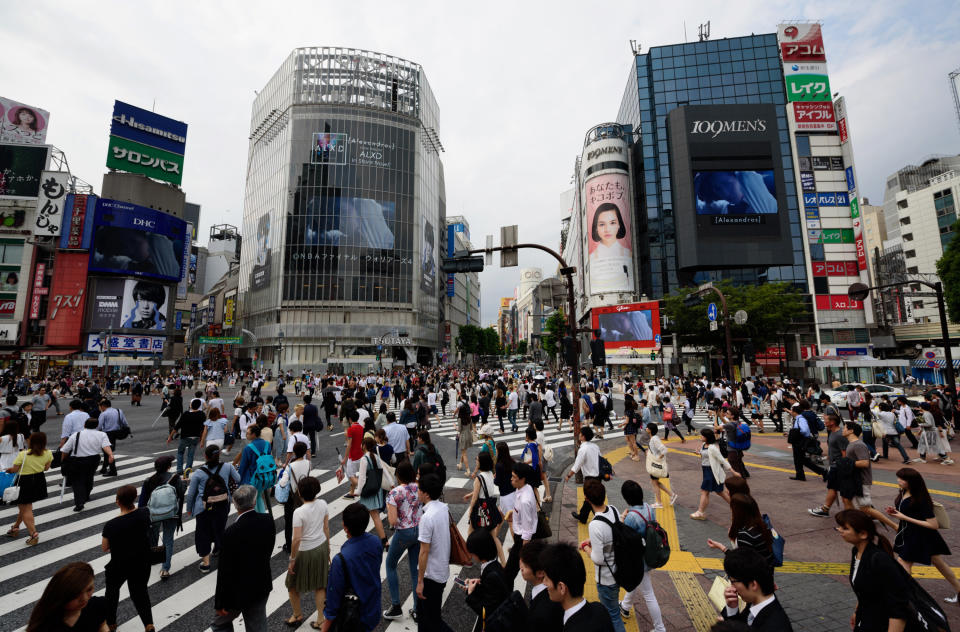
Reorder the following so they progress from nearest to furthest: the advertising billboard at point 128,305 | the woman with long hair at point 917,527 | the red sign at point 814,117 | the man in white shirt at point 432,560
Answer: the man in white shirt at point 432,560
the woman with long hair at point 917,527
the advertising billboard at point 128,305
the red sign at point 814,117

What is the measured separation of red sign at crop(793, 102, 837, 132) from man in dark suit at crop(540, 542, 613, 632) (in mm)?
69290

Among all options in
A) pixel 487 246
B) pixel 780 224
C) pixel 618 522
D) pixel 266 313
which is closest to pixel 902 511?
pixel 618 522

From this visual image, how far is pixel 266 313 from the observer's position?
5566 centimetres

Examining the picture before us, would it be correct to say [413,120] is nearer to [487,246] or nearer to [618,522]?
[487,246]

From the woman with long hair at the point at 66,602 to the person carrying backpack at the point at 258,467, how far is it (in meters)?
3.13

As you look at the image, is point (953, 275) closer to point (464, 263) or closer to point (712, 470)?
point (712, 470)

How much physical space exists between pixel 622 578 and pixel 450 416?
63.2 ft

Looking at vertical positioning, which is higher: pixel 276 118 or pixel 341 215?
pixel 276 118

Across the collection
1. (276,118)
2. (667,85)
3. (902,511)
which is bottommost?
(902,511)

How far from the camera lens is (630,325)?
161 feet

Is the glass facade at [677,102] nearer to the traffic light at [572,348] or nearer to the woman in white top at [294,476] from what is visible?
the traffic light at [572,348]

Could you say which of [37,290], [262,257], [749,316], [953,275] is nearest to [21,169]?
[37,290]

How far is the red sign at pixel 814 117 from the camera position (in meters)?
51.4

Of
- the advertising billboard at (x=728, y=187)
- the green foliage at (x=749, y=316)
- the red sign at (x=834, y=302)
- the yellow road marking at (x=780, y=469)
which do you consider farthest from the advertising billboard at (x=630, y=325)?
the yellow road marking at (x=780, y=469)
